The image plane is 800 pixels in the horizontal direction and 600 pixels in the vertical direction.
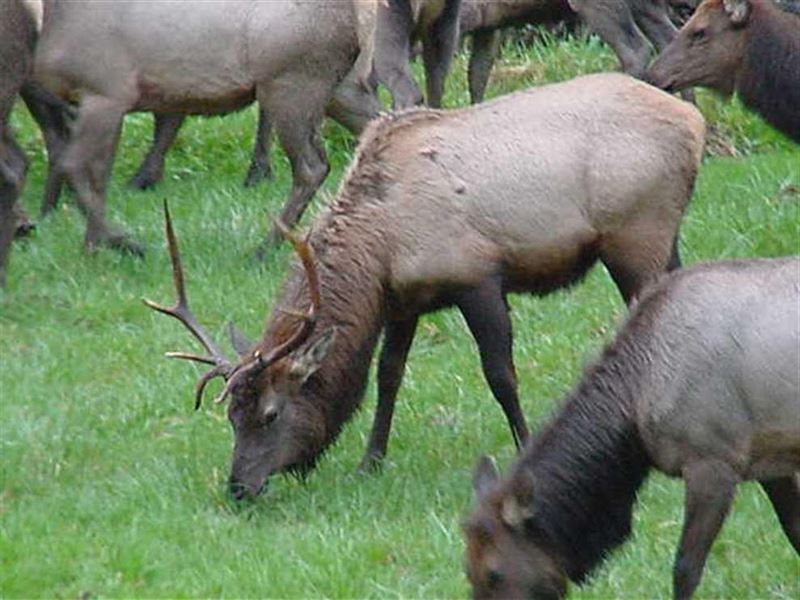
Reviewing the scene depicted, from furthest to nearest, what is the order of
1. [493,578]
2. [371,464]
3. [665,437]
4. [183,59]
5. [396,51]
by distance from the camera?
1. [396,51]
2. [183,59]
3. [371,464]
4. [665,437]
5. [493,578]

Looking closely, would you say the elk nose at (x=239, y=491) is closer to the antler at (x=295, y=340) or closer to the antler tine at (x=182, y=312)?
the antler at (x=295, y=340)

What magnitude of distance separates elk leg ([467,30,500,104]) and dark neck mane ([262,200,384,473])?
6284mm

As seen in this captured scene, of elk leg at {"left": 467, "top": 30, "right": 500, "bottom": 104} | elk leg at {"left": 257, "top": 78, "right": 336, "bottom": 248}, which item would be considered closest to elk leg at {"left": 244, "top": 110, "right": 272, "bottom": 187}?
elk leg at {"left": 257, "top": 78, "right": 336, "bottom": 248}

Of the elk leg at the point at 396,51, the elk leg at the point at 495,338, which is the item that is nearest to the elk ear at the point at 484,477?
the elk leg at the point at 495,338

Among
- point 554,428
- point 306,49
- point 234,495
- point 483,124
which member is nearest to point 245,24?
point 306,49

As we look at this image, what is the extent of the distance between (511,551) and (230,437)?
2582 mm

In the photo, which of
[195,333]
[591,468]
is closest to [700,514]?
[591,468]

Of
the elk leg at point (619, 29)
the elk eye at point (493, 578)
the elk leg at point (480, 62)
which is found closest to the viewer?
the elk eye at point (493, 578)

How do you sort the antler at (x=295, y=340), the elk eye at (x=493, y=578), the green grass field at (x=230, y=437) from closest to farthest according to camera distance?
the elk eye at (x=493, y=578) → the green grass field at (x=230, y=437) → the antler at (x=295, y=340)

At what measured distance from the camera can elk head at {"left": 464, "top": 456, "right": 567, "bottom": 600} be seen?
7031 mm

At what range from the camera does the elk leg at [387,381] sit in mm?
9070

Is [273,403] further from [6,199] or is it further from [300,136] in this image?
[300,136]

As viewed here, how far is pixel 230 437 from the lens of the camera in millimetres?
9391

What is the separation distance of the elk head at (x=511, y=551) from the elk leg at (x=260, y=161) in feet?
22.0
